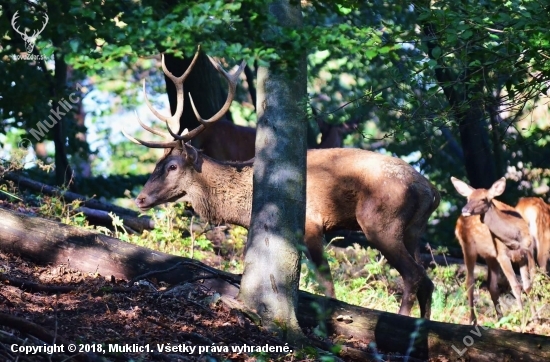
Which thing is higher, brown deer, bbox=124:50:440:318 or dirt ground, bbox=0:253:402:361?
brown deer, bbox=124:50:440:318

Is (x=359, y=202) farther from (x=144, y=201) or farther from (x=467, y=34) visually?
(x=467, y=34)

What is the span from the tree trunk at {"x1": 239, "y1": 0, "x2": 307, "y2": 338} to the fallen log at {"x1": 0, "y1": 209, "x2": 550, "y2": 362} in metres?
0.34

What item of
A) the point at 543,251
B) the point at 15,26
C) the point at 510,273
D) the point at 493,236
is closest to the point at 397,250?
the point at 510,273

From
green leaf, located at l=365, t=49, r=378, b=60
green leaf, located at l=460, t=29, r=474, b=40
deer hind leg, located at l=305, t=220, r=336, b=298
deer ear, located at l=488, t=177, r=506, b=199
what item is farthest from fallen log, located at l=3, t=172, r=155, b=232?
green leaf, located at l=365, t=49, r=378, b=60

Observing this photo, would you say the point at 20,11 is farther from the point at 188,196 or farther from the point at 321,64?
Result: the point at 321,64

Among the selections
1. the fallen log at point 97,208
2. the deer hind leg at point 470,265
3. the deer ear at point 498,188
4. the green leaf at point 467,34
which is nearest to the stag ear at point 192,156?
the fallen log at point 97,208

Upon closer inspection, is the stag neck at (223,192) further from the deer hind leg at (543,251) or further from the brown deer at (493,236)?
the deer hind leg at (543,251)

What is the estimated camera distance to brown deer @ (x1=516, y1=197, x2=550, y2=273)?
1338cm

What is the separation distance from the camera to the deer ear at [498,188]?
1285 cm

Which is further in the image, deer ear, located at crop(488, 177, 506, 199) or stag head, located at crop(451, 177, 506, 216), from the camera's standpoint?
stag head, located at crop(451, 177, 506, 216)

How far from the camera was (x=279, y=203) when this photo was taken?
6793mm

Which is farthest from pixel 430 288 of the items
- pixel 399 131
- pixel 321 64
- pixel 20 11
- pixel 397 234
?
pixel 321 64

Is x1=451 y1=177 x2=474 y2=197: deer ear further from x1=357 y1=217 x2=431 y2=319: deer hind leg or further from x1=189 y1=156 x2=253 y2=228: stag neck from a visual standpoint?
x1=189 y1=156 x2=253 y2=228: stag neck

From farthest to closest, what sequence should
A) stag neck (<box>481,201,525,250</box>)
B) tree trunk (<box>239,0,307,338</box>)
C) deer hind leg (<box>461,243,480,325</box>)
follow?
1. stag neck (<box>481,201,525,250</box>)
2. deer hind leg (<box>461,243,480,325</box>)
3. tree trunk (<box>239,0,307,338</box>)
